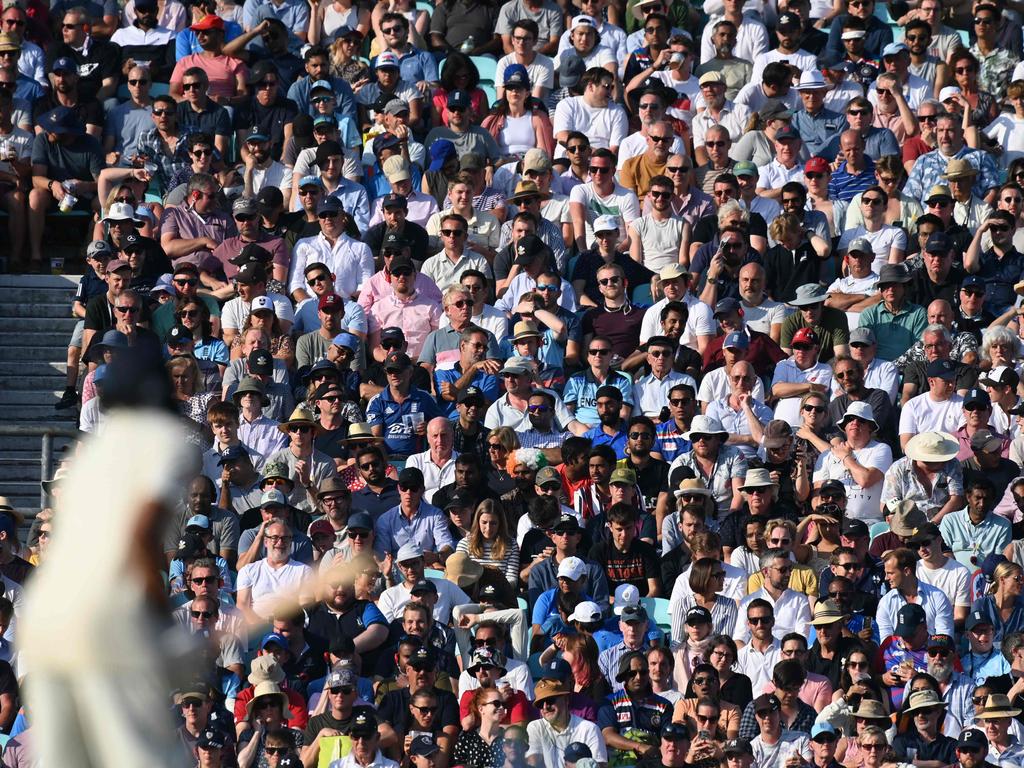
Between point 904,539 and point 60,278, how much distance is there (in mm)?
7407

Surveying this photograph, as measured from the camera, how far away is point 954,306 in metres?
16.5

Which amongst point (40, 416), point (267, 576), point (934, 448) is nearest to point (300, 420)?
point (267, 576)

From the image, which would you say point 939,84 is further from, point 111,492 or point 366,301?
point 111,492

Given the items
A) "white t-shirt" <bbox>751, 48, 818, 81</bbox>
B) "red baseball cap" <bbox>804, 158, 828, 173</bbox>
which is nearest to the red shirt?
"red baseball cap" <bbox>804, 158, 828, 173</bbox>

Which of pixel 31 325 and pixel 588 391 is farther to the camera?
pixel 31 325

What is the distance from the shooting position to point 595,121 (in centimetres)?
1866

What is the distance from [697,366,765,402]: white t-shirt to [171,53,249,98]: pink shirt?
5.67 meters

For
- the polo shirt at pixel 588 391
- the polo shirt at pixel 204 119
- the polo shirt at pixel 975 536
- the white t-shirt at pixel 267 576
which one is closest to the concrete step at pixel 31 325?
the polo shirt at pixel 204 119

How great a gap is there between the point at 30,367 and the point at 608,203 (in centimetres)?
498

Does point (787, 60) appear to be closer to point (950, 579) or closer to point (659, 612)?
point (950, 579)

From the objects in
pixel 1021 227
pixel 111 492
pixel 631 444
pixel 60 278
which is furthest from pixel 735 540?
pixel 111 492

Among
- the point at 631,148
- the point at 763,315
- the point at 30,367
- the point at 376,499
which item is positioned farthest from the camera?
the point at 631,148

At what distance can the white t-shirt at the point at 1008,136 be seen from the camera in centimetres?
1844

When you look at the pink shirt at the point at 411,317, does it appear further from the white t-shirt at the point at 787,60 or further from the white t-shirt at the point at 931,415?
the white t-shirt at the point at 787,60
